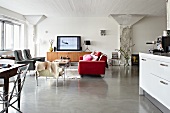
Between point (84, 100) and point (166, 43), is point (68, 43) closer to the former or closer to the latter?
point (84, 100)

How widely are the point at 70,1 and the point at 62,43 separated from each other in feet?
14.3

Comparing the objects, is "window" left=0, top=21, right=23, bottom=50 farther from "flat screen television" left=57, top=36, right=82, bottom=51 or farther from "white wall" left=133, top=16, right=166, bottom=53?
"white wall" left=133, top=16, right=166, bottom=53

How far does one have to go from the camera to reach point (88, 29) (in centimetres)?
1146

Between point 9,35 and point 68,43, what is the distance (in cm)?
335

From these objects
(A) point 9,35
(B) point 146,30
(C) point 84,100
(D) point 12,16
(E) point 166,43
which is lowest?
(C) point 84,100

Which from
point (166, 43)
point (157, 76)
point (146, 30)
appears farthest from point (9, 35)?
point (157, 76)

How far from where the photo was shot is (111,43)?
37.7ft

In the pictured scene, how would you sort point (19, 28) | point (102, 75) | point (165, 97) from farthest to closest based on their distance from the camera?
point (19, 28)
point (102, 75)
point (165, 97)

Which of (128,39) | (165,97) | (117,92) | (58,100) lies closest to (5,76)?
(58,100)

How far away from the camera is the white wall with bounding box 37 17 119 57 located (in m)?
11.4

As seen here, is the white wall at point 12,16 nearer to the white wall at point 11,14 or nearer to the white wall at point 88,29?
the white wall at point 11,14

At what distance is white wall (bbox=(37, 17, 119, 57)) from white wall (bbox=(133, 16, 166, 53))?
46.6 inches

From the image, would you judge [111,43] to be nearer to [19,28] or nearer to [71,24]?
[71,24]

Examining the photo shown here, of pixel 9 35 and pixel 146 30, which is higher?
pixel 146 30
